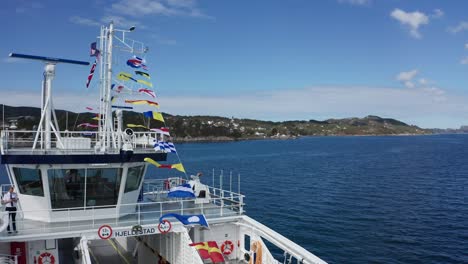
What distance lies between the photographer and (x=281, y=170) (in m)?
87.4

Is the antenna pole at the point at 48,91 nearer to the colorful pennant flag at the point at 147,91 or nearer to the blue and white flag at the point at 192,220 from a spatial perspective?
the colorful pennant flag at the point at 147,91

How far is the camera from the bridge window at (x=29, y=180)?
15430 millimetres

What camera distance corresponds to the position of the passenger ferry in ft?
48.4

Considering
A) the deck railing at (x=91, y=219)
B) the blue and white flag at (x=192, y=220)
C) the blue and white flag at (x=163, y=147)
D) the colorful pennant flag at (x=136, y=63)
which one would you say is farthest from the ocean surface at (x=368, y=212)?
the colorful pennant flag at (x=136, y=63)

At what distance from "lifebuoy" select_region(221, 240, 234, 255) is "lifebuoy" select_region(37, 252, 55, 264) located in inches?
265

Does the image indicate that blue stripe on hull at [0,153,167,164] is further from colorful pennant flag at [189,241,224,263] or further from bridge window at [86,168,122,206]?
colorful pennant flag at [189,241,224,263]

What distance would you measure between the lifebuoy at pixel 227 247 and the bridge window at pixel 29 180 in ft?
25.1

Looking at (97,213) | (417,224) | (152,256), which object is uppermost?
(97,213)

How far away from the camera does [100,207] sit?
1631 cm

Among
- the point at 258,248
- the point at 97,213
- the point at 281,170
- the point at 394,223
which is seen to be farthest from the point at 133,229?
the point at 281,170

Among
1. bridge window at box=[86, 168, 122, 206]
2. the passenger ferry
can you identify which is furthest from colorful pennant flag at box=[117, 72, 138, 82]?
bridge window at box=[86, 168, 122, 206]

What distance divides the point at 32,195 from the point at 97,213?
100 inches

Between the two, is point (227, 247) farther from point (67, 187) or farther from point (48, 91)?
point (48, 91)

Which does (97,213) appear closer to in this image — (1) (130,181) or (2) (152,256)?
(1) (130,181)
